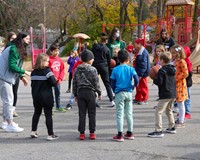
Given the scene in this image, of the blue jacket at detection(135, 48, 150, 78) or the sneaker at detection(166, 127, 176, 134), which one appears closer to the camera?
the sneaker at detection(166, 127, 176, 134)

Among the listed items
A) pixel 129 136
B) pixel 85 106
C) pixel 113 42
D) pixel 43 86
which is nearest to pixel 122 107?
pixel 129 136

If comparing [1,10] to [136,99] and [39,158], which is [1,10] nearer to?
[136,99]

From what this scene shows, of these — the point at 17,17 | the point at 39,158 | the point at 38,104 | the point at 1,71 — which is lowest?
the point at 39,158

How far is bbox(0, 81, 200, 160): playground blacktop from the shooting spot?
5.80 metres

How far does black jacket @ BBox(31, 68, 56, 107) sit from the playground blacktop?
0.68 m

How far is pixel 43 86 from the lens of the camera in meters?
6.65

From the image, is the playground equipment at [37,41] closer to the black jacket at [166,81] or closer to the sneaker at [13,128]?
the sneaker at [13,128]

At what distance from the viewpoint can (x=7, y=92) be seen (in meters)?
7.24

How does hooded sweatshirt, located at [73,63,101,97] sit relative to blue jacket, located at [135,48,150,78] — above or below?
below

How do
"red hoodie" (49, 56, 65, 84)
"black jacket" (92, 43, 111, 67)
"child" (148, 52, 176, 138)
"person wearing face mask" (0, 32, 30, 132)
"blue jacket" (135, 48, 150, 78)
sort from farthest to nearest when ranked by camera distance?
1. "blue jacket" (135, 48, 150, 78)
2. "black jacket" (92, 43, 111, 67)
3. "red hoodie" (49, 56, 65, 84)
4. "person wearing face mask" (0, 32, 30, 132)
5. "child" (148, 52, 176, 138)

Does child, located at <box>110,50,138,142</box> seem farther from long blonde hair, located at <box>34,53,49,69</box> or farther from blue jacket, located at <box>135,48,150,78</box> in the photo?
blue jacket, located at <box>135,48,150,78</box>

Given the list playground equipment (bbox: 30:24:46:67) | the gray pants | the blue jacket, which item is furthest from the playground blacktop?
playground equipment (bbox: 30:24:46:67)

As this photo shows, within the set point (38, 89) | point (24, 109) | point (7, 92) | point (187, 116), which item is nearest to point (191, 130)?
point (187, 116)

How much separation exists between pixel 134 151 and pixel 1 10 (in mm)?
33067
